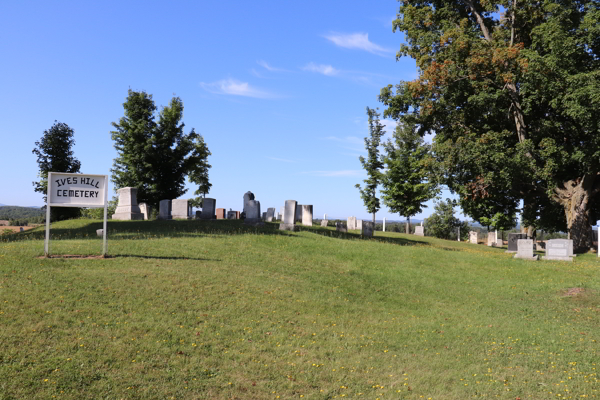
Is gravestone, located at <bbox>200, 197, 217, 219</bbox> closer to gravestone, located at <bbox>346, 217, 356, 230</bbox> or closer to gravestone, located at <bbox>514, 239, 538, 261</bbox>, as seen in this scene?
gravestone, located at <bbox>346, 217, 356, 230</bbox>

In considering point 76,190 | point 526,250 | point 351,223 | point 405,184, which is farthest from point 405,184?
point 76,190

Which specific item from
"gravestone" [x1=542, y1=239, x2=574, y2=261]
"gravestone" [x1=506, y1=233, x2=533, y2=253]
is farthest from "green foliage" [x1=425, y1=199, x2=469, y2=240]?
"gravestone" [x1=542, y1=239, x2=574, y2=261]

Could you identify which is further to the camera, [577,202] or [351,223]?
[351,223]

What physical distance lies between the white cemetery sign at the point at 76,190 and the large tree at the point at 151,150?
25799mm

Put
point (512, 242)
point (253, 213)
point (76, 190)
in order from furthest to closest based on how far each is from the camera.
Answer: point (512, 242), point (253, 213), point (76, 190)

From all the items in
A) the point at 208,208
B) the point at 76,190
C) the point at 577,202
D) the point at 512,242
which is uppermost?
the point at 577,202

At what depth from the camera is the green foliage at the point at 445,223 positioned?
52.9 metres

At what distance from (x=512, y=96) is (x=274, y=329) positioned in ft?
74.7

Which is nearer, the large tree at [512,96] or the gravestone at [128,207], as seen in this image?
the large tree at [512,96]

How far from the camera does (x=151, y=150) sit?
3925 centimetres

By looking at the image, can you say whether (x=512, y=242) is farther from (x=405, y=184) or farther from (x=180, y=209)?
(x=180, y=209)

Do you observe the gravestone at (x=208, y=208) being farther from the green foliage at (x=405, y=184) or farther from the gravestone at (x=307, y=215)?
the green foliage at (x=405, y=184)

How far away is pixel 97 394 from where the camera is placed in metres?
6.20

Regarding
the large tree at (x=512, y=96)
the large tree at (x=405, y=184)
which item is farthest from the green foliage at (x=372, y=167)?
the large tree at (x=512, y=96)
